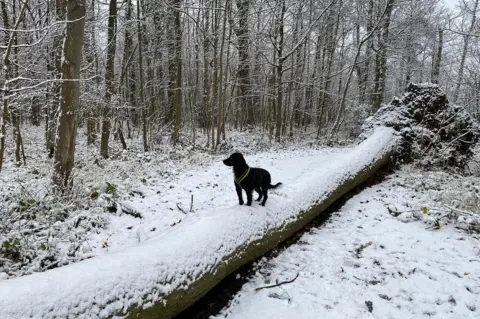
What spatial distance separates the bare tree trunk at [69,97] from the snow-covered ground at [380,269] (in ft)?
13.6

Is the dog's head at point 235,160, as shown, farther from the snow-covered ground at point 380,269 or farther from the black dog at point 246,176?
the snow-covered ground at point 380,269

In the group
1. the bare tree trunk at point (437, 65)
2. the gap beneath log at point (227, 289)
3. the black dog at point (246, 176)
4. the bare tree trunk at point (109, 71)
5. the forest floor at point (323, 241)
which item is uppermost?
the bare tree trunk at point (437, 65)

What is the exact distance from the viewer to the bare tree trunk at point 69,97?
5.46 meters

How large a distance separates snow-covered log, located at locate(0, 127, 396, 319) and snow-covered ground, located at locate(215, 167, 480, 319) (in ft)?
1.36

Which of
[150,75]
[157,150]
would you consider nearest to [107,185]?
[157,150]

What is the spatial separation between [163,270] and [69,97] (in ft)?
14.3

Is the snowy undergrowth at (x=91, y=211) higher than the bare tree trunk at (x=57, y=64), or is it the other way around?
the bare tree trunk at (x=57, y=64)

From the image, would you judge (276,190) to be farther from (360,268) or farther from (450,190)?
(450,190)

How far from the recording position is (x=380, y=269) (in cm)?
378

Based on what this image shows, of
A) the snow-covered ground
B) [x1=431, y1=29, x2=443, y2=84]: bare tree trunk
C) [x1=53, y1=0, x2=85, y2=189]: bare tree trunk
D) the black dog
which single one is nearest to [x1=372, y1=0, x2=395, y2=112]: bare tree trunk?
[x1=431, y1=29, x2=443, y2=84]: bare tree trunk

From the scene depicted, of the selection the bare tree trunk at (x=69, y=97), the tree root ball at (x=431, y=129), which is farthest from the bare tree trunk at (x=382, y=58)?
the bare tree trunk at (x=69, y=97)

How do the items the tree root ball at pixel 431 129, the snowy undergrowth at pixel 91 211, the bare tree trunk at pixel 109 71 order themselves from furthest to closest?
the bare tree trunk at pixel 109 71 < the tree root ball at pixel 431 129 < the snowy undergrowth at pixel 91 211

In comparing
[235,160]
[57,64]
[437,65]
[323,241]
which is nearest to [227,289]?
[235,160]

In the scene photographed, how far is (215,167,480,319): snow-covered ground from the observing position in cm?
310
